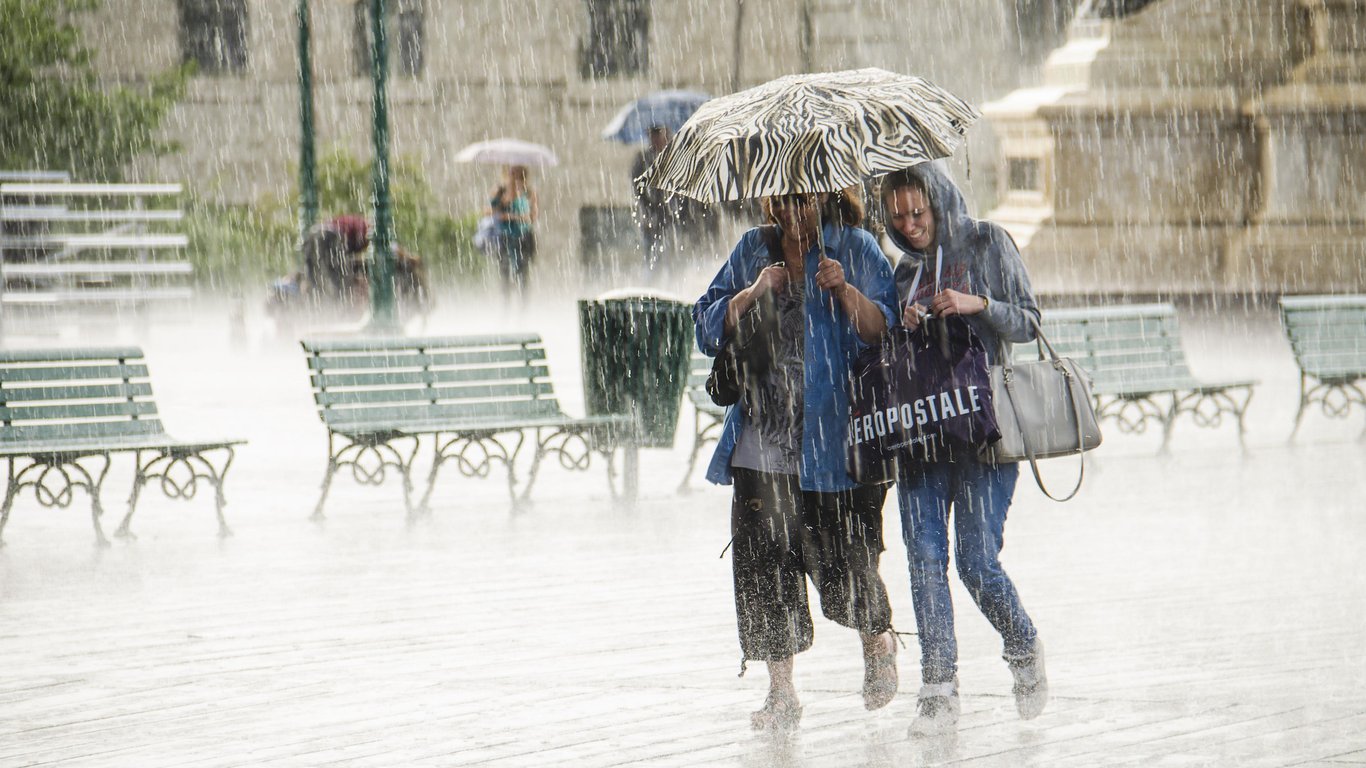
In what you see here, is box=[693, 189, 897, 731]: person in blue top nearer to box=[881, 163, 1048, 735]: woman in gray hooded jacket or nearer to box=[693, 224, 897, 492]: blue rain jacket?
box=[693, 224, 897, 492]: blue rain jacket

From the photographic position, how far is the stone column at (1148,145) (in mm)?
17891

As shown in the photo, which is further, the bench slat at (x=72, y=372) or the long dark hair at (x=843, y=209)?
the bench slat at (x=72, y=372)

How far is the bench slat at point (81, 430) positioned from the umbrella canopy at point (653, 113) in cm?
1490

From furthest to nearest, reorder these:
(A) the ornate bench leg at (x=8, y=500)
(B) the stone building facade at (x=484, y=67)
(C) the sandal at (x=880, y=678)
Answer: (B) the stone building facade at (x=484, y=67), (A) the ornate bench leg at (x=8, y=500), (C) the sandal at (x=880, y=678)

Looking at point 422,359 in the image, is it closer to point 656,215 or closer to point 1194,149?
point 1194,149

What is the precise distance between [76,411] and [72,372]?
206 millimetres

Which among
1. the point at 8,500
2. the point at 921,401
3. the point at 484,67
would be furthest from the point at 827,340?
the point at 484,67

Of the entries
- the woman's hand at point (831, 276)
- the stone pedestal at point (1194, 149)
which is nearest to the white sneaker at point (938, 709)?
the woman's hand at point (831, 276)

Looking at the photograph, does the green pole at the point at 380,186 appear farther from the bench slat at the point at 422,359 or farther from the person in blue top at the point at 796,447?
the person in blue top at the point at 796,447

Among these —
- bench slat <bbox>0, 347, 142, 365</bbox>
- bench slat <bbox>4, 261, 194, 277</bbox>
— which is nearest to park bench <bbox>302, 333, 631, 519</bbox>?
bench slat <bbox>0, 347, 142, 365</bbox>

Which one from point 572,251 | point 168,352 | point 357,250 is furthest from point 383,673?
point 572,251

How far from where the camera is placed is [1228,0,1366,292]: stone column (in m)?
18.0

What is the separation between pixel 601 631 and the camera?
7.55 meters

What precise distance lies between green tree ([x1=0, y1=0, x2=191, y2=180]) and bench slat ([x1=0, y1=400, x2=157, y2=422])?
17.6 m
